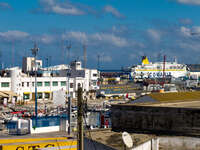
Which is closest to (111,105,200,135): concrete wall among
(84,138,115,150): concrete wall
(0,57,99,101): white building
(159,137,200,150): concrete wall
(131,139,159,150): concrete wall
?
(159,137,200,150): concrete wall

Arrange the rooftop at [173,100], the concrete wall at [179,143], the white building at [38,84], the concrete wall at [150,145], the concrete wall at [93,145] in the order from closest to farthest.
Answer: the concrete wall at [93,145], the concrete wall at [150,145], the concrete wall at [179,143], the rooftop at [173,100], the white building at [38,84]

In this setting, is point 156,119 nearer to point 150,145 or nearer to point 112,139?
point 150,145

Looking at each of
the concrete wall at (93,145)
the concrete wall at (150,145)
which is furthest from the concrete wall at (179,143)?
the concrete wall at (93,145)

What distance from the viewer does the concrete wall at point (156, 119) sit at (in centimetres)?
1744

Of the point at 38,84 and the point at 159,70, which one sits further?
the point at 159,70

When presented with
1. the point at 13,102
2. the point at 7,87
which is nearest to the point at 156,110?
the point at 13,102

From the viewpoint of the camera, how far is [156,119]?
18297mm

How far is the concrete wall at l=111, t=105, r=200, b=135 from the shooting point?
17438 millimetres

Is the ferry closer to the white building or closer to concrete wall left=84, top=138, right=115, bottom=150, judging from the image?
the white building

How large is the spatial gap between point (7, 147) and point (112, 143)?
5.18 m

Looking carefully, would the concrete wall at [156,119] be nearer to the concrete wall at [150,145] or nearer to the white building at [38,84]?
the concrete wall at [150,145]

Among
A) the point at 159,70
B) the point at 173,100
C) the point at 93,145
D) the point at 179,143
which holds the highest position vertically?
the point at 159,70

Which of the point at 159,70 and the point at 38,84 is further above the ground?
the point at 159,70

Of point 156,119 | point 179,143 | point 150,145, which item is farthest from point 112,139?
point 179,143
